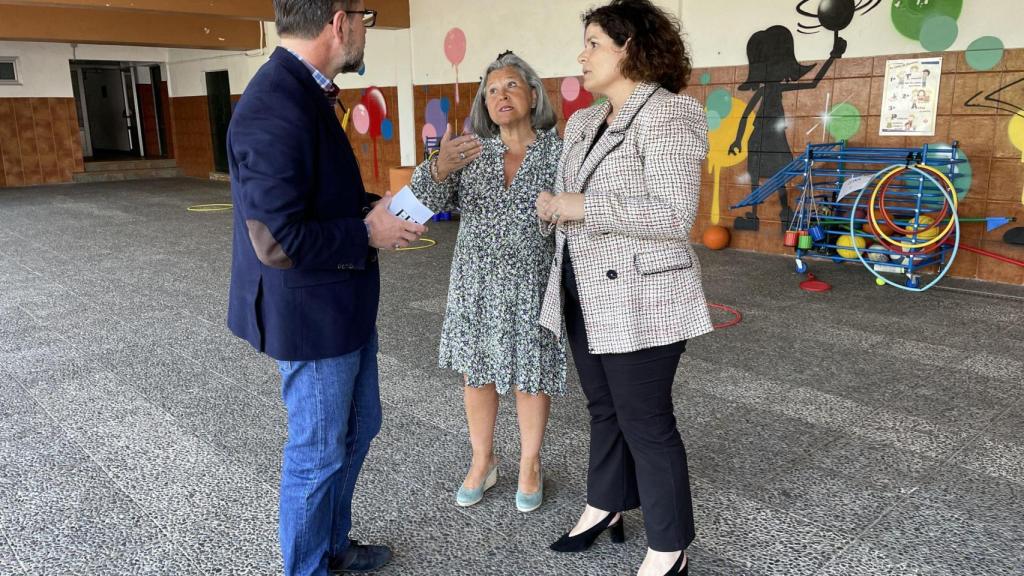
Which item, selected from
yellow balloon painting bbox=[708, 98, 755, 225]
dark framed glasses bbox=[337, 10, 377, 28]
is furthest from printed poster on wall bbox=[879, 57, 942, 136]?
dark framed glasses bbox=[337, 10, 377, 28]

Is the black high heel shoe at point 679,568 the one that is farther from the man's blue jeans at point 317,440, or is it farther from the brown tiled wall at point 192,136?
the brown tiled wall at point 192,136

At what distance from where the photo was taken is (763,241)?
655cm

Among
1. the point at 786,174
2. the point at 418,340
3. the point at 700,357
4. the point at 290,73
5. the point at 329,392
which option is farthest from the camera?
the point at 786,174

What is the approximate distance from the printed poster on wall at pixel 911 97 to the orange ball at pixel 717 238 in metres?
1.53

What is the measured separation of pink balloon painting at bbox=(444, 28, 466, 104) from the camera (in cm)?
895

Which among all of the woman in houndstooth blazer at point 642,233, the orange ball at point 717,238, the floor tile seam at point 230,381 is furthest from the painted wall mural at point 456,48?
the woman in houndstooth blazer at point 642,233

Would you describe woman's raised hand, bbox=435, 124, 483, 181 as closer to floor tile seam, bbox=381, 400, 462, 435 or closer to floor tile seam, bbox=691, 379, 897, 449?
floor tile seam, bbox=381, 400, 462, 435

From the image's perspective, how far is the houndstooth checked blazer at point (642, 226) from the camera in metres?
1.63

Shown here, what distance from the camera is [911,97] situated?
5492mm

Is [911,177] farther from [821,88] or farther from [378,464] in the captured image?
[378,464]

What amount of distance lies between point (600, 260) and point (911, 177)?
4.52m

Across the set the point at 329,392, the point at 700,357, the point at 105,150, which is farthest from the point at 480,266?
the point at 105,150

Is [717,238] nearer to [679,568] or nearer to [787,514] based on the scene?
[787,514]

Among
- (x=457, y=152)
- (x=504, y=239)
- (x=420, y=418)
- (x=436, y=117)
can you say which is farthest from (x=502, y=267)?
(x=436, y=117)
